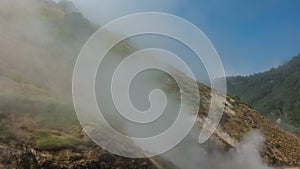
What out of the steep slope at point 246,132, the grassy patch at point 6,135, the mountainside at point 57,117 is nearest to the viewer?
the grassy patch at point 6,135

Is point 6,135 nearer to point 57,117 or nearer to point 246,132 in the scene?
point 57,117

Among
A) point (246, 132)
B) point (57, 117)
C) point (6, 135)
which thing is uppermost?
point (246, 132)

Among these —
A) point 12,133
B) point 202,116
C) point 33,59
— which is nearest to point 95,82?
point 33,59

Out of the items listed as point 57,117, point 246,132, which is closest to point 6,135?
point 57,117

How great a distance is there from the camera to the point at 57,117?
44.4 meters

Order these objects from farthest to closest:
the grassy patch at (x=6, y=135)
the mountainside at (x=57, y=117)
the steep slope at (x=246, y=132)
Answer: the steep slope at (x=246, y=132) < the mountainside at (x=57, y=117) < the grassy patch at (x=6, y=135)

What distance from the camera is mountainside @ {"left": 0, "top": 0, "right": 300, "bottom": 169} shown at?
3847 cm

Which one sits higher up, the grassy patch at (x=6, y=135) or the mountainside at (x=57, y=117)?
the mountainside at (x=57, y=117)

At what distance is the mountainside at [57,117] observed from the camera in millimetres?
38469

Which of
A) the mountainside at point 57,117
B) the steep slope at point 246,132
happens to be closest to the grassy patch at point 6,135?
the mountainside at point 57,117

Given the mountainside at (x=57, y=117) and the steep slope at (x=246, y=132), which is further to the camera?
the steep slope at (x=246, y=132)

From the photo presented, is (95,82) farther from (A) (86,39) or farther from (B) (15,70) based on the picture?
(A) (86,39)

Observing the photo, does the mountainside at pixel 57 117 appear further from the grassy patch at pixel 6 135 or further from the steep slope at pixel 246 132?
the steep slope at pixel 246 132

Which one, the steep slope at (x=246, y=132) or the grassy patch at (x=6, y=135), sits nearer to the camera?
the grassy patch at (x=6, y=135)
